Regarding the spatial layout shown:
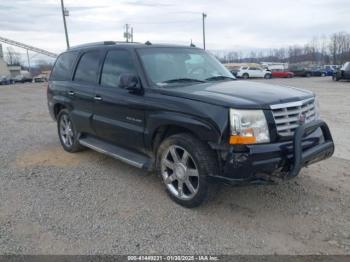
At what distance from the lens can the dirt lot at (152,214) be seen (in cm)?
317

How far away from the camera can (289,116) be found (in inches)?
141

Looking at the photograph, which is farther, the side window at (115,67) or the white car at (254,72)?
the white car at (254,72)

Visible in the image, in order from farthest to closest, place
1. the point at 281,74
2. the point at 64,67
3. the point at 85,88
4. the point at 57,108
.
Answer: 1. the point at 281,74
2. the point at 57,108
3. the point at 64,67
4. the point at 85,88

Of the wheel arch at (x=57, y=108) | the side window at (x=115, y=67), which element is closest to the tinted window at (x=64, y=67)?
the wheel arch at (x=57, y=108)

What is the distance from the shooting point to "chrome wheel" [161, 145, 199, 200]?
3799mm

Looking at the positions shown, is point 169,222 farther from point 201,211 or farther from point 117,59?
point 117,59

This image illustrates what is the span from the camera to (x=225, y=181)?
3.41m

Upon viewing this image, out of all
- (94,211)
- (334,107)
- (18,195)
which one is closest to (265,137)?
(94,211)

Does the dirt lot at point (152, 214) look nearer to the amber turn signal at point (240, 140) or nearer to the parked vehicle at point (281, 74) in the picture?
the amber turn signal at point (240, 140)

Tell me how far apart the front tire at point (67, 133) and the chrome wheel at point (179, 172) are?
2358 millimetres

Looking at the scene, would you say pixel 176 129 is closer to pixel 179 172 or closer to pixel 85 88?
pixel 179 172

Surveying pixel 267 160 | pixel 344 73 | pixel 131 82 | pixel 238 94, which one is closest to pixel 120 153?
pixel 131 82

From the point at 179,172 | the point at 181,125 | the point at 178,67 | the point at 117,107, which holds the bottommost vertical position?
the point at 179,172

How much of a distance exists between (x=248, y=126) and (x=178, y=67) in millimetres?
1643
